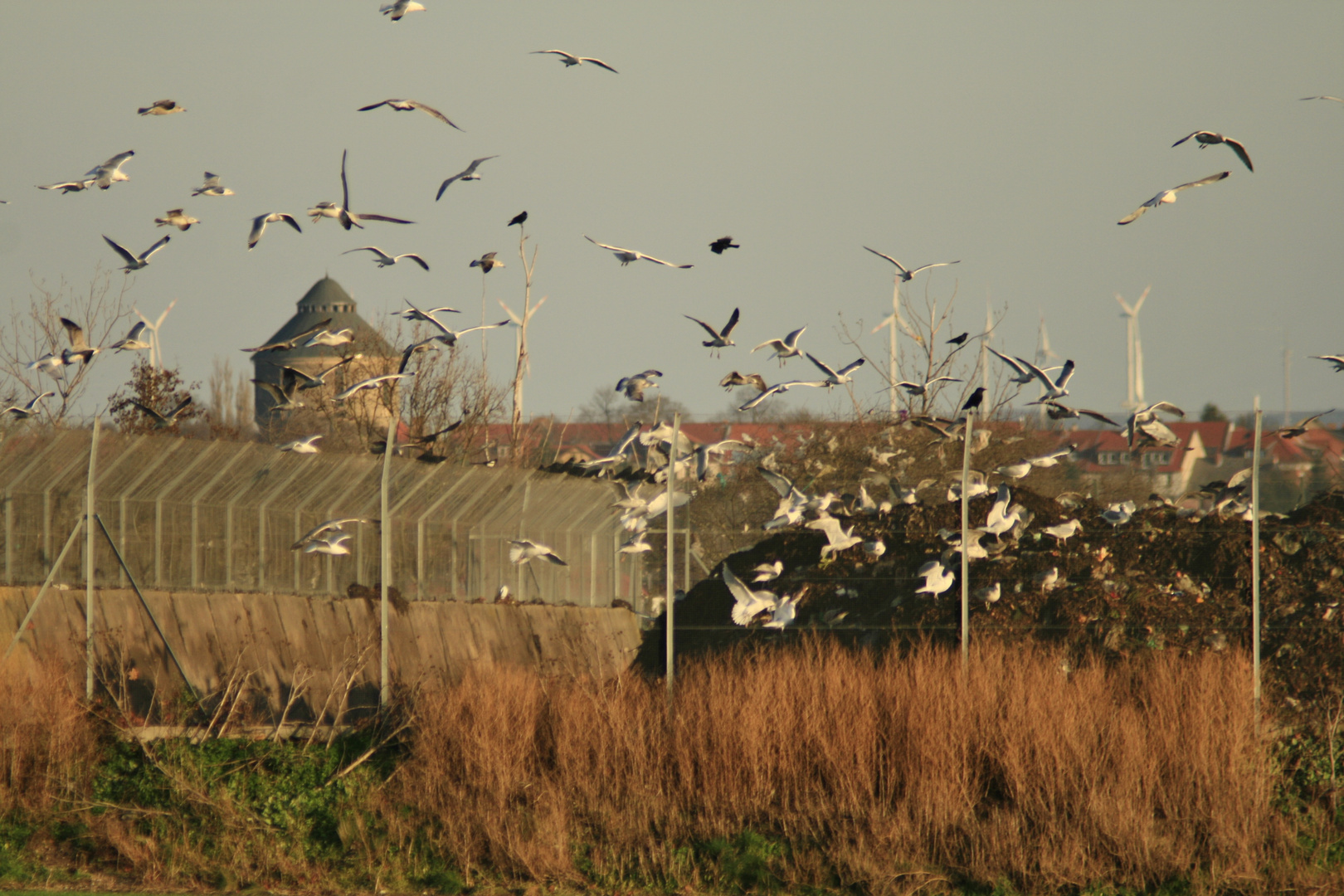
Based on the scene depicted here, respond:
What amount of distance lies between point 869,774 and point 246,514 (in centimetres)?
683

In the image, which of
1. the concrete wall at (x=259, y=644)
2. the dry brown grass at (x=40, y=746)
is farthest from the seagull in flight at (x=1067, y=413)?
the dry brown grass at (x=40, y=746)

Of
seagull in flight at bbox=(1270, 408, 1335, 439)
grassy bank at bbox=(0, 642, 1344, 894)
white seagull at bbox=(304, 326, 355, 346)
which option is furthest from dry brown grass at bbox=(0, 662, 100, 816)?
seagull in flight at bbox=(1270, 408, 1335, 439)

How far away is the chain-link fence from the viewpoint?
13.7 metres

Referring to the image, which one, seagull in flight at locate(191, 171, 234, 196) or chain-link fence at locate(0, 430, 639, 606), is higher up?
seagull in flight at locate(191, 171, 234, 196)

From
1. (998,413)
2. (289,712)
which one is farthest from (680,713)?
(998,413)

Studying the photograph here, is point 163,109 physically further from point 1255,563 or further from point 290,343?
point 1255,563

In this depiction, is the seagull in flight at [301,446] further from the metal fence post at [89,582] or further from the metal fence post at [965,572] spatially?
the metal fence post at [965,572]

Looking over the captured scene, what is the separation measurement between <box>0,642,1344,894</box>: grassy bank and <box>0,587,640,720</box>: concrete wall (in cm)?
83

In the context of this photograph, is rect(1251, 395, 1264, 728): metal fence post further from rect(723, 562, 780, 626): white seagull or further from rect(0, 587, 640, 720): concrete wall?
rect(0, 587, 640, 720): concrete wall

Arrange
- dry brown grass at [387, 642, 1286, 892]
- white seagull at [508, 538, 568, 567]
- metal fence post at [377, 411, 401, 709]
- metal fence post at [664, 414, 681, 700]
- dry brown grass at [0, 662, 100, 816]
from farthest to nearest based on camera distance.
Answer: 1. white seagull at [508, 538, 568, 567]
2. metal fence post at [664, 414, 681, 700]
3. metal fence post at [377, 411, 401, 709]
4. dry brown grass at [0, 662, 100, 816]
5. dry brown grass at [387, 642, 1286, 892]

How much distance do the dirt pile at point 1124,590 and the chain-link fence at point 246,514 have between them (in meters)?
2.83

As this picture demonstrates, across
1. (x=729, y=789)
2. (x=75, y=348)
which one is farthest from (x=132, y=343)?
(x=729, y=789)

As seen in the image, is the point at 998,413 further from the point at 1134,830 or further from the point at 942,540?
the point at 1134,830

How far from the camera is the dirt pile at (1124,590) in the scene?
13.8m
